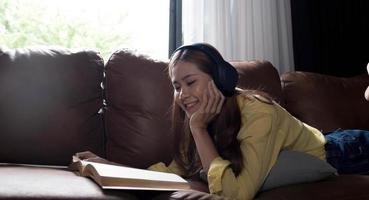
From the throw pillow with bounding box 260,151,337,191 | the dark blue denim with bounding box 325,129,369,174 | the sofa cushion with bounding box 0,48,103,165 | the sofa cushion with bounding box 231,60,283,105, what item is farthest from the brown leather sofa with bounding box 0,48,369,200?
the dark blue denim with bounding box 325,129,369,174

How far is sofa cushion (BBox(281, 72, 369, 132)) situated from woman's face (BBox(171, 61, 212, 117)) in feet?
3.26

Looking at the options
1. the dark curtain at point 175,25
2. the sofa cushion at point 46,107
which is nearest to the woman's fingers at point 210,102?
the sofa cushion at point 46,107

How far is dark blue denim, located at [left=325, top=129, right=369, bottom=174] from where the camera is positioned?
1605mm

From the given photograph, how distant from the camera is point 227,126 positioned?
54.7 inches

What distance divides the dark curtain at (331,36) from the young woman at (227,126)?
4.39 feet

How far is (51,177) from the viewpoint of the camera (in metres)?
1.30

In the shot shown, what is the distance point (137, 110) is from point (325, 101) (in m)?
1.01

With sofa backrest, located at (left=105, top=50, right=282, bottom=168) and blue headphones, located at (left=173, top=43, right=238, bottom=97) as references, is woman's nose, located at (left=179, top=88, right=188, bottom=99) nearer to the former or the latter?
blue headphones, located at (left=173, top=43, right=238, bottom=97)

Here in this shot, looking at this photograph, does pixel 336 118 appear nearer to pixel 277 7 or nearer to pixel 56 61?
pixel 277 7

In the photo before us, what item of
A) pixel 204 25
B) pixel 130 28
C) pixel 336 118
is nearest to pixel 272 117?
pixel 336 118

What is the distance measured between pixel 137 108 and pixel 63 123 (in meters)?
0.31

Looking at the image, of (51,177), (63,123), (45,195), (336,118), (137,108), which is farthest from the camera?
(336,118)

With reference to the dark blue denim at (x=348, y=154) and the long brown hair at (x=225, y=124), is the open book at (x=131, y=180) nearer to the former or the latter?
the long brown hair at (x=225, y=124)

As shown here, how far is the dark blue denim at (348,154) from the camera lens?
161 centimetres
